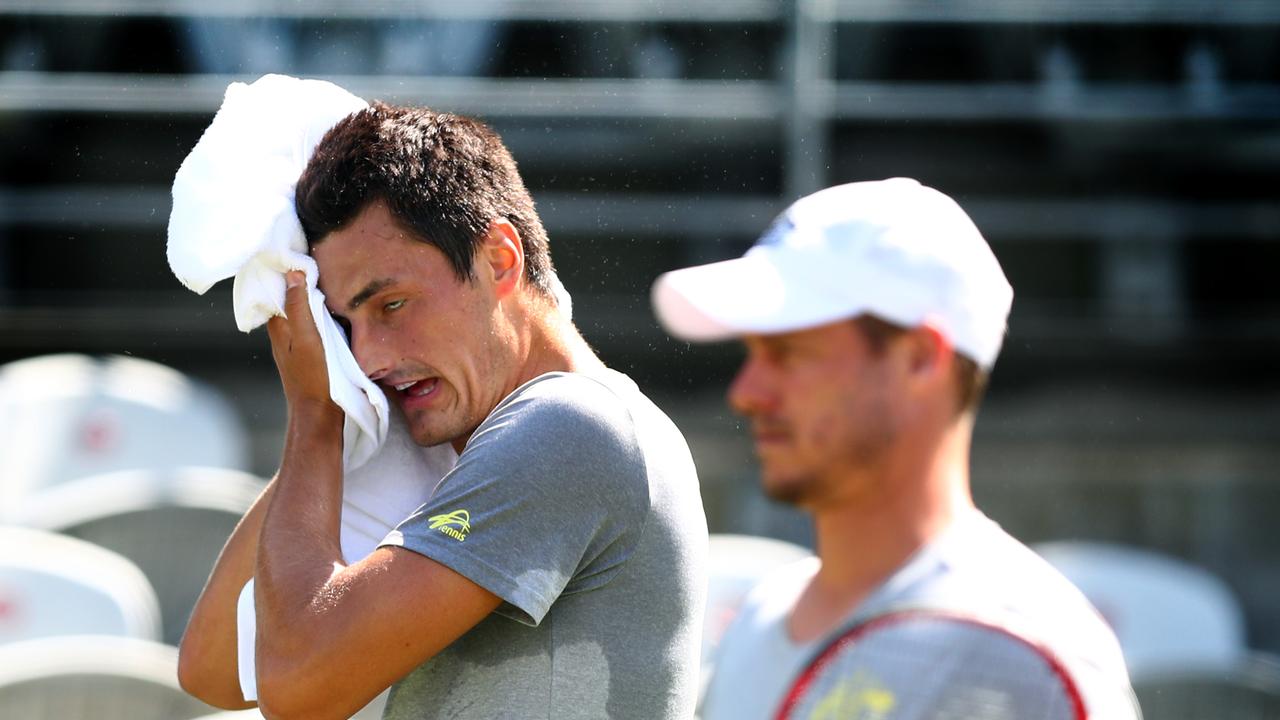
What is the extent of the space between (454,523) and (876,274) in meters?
0.54

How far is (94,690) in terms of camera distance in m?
3.07

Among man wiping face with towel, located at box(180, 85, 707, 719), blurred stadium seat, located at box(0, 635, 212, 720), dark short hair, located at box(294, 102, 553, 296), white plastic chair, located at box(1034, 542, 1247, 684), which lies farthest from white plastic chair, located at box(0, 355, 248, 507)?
dark short hair, located at box(294, 102, 553, 296)

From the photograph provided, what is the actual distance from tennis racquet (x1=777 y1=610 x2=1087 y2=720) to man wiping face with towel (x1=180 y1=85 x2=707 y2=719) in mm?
478

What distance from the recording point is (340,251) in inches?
65.1

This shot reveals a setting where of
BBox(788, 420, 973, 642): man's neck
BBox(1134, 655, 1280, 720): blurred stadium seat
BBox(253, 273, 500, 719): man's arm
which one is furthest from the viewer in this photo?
BBox(1134, 655, 1280, 720): blurred stadium seat

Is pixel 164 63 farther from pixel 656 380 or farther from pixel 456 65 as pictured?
pixel 656 380

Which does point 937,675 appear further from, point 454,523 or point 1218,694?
point 1218,694

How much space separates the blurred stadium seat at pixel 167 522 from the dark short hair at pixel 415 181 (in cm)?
261

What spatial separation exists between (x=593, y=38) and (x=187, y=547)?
2.24m

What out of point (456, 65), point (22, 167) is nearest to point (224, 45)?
point (456, 65)

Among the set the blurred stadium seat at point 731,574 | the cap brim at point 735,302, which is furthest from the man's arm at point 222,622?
the blurred stadium seat at point 731,574

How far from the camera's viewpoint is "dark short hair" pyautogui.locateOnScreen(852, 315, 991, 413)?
107 cm

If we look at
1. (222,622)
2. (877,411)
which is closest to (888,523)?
(877,411)

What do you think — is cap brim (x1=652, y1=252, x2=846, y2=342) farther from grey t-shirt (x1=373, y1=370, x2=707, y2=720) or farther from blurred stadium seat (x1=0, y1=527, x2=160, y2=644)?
blurred stadium seat (x1=0, y1=527, x2=160, y2=644)
